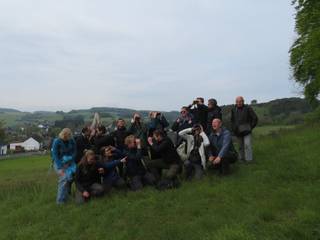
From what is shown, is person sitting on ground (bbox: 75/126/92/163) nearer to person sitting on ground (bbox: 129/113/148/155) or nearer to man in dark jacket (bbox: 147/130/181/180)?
person sitting on ground (bbox: 129/113/148/155)

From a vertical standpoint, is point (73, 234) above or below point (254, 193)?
below

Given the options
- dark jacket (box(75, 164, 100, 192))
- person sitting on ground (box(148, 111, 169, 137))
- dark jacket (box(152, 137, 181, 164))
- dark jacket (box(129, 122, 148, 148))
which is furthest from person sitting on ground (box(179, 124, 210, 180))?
dark jacket (box(75, 164, 100, 192))

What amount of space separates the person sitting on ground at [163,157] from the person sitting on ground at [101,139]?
117 centimetres

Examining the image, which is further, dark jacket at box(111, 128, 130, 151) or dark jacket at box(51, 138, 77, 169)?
dark jacket at box(111, 128, 130, 151)

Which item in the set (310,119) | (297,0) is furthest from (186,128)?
(310,119)

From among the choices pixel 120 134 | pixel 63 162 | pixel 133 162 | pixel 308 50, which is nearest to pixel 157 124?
pixel 120 134

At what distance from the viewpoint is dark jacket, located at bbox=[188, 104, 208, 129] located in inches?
493

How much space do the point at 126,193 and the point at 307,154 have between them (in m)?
6.15

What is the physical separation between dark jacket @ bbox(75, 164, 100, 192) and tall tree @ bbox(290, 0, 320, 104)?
13.8m

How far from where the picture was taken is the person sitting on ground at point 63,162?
34.4 feet

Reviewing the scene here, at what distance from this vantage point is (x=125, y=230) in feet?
25.8

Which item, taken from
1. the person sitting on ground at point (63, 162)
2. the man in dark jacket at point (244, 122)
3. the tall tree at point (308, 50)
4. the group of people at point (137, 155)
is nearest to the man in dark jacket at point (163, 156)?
the group of people at point (137, 155)

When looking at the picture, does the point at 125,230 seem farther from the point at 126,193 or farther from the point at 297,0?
the point at 297,0

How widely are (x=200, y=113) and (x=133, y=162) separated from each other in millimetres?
2930
